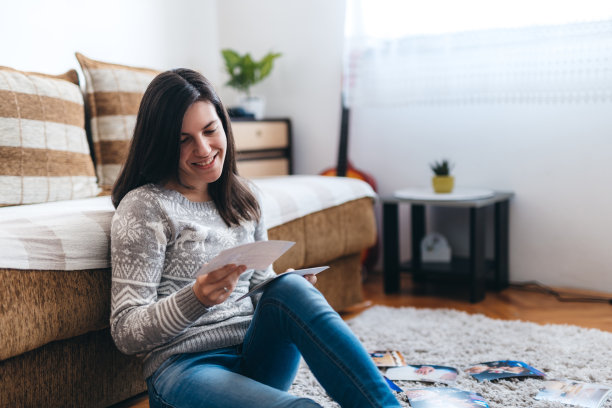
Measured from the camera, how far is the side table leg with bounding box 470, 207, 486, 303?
89.4 inches

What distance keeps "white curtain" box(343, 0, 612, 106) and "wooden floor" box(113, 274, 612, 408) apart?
2.52 feet

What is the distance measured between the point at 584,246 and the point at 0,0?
234 centimetres

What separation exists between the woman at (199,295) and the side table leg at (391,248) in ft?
4.17

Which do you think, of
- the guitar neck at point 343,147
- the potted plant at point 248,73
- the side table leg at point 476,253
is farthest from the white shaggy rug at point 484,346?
the potted plant at point 248,73

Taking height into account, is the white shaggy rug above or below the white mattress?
below

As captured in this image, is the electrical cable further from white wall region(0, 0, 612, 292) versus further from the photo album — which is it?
the photo album

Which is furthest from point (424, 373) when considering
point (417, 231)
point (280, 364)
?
point (417, 231)

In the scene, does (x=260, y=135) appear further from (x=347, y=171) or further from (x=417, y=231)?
(x=417, y=231)

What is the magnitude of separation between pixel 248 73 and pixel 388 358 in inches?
64.3

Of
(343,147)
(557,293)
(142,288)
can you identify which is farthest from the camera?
(343,147)

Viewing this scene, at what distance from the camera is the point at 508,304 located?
229 cm

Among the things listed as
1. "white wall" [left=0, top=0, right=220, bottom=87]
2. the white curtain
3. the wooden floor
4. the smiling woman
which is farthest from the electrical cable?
"white wall" [left=0, top=0, right=220, bottom=87]

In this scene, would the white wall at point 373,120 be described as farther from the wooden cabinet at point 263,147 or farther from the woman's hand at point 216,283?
the woman's hand at point 216,283

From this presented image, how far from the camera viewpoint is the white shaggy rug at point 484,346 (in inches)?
58.0
